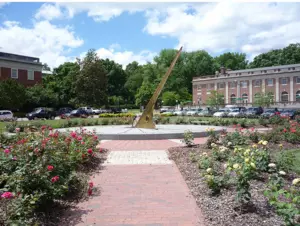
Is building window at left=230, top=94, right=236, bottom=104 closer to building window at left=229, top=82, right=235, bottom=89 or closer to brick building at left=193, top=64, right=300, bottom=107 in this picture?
brick building at left=193, top=64, right=300, bottom=107

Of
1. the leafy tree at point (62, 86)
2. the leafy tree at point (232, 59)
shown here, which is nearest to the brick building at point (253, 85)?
the leafy tree at point (232, 59)

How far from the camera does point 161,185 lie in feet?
22.2

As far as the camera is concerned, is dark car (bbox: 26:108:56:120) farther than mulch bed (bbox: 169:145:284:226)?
Yes

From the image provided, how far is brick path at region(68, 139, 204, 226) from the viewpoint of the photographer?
4.77 m

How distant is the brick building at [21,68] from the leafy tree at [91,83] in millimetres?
13759

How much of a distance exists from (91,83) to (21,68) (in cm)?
1667

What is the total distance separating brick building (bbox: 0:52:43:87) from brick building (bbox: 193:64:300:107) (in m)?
45.3

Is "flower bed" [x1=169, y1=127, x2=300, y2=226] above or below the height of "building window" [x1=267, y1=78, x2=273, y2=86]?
below

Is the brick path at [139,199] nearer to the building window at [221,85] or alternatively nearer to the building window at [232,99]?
the building window at [232,99]

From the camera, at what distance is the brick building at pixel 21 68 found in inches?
1916

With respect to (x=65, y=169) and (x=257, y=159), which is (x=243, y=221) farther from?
(x=65, y=169)

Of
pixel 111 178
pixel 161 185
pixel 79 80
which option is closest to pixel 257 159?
pixel 161 185

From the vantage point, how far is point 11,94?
4044 centimetres

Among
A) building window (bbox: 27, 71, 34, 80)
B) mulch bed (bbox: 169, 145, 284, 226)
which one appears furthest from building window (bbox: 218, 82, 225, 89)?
mulch bed (bbox: 169, 145, 284, 226)
